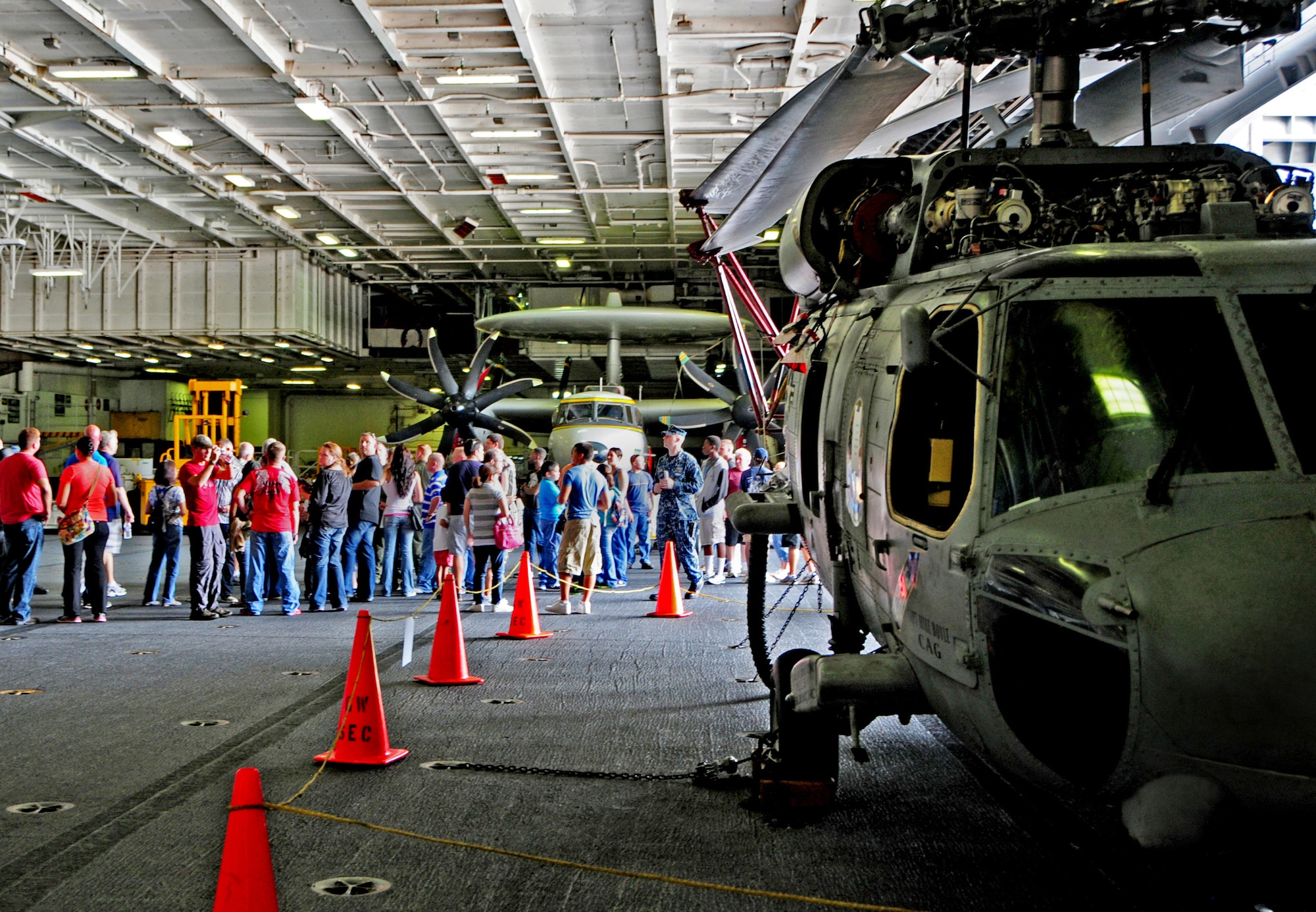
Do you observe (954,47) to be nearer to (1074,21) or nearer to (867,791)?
(1074,21)

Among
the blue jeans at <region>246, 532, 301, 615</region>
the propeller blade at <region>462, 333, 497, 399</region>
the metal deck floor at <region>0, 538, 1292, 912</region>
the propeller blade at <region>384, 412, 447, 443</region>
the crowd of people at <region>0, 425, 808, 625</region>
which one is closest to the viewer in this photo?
the metal deck floor at <region>0, 538, 1292, 912</region>

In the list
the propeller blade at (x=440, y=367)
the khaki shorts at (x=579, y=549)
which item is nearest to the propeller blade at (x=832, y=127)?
the khaki shorts at (x=579, y=549)

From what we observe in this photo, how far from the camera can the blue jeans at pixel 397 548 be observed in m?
12.6

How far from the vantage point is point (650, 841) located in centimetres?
442

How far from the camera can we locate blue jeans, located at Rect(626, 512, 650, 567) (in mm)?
17594

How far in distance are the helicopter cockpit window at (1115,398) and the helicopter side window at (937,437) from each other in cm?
18

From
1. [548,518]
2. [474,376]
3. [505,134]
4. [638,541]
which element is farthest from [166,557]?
[474,376]

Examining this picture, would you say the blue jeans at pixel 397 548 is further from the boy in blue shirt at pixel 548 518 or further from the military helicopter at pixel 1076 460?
the military helicopter at pixel 1076 460

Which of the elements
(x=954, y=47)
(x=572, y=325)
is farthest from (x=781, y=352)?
(x=572, y=325)

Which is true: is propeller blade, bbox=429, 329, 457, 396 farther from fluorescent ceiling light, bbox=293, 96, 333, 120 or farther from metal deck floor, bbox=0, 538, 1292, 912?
metal deck floor, bbox=0, 538, 1292, 912

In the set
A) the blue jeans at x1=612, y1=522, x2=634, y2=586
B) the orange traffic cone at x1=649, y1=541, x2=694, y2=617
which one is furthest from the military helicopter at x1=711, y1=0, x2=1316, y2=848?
the blue jeans at x1=612, y1=522, x2=634, y2=586

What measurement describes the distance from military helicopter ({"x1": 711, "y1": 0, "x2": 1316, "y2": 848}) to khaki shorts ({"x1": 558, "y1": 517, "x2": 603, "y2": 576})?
6.33 metres

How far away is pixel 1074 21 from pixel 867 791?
379cm

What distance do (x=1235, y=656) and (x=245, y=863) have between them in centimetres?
270
